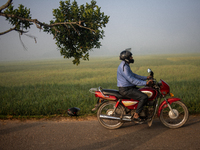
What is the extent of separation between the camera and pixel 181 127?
4.10 m

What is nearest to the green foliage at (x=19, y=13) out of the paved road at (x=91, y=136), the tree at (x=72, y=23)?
the tree at (x=72, y=23)

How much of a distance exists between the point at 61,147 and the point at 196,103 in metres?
5.04

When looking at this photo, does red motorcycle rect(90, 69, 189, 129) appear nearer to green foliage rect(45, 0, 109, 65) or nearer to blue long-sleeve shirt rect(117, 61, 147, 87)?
blue long-sleeve shirt rect(117, 61, 147, 87)

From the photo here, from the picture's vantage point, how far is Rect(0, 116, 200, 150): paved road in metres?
3.21

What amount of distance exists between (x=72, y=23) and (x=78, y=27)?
659 mm

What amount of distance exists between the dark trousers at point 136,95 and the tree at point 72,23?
137 inches

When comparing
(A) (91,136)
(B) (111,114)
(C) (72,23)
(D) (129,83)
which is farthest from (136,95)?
(C) (72,23)

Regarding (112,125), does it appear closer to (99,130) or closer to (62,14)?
(99,130)

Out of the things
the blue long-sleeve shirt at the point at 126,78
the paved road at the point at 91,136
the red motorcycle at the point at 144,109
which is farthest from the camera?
the red motorcycle at the point at 144,109

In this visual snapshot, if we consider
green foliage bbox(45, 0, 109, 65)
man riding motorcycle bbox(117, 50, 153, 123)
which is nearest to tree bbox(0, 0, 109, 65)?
green foliage bbox(45, 0, 109, 65)

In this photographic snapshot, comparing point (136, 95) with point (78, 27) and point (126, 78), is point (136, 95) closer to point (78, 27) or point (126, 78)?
point (126, 78)

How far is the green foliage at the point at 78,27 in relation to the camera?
6906 mm

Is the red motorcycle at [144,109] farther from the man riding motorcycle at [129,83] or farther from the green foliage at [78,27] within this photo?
the green foliage at [78,27]

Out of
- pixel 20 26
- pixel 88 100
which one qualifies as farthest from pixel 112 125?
pixel 20 26
